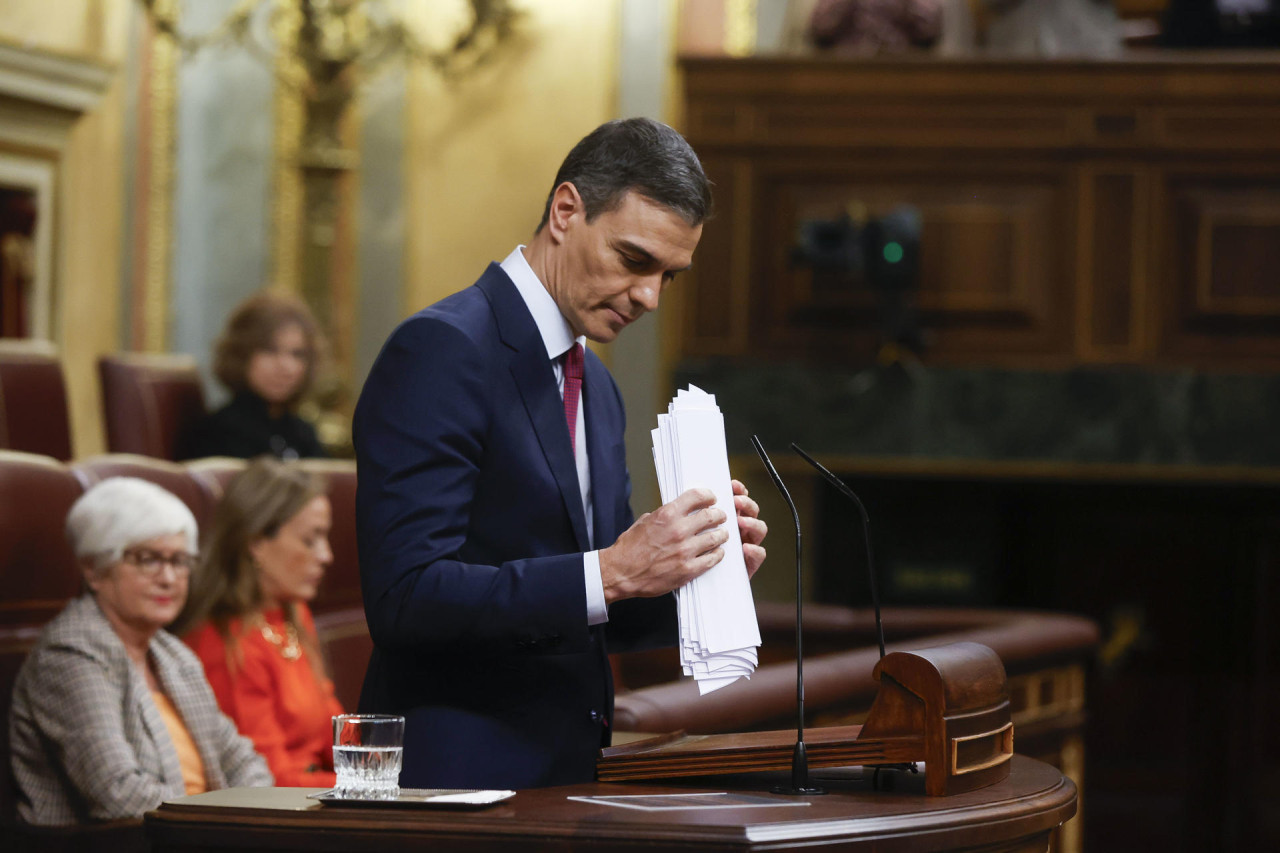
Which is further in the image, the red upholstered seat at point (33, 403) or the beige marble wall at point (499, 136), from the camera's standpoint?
the beige marble wall at point (499, 136)

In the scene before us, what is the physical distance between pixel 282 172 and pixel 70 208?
977 millimetres

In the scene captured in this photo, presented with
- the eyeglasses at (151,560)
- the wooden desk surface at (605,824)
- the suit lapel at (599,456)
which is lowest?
the wooden desk surface at (605,824)

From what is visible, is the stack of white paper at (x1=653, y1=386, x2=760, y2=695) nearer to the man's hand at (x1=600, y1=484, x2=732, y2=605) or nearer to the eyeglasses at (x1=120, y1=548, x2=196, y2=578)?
the man's hand at (x1=600, y1=484, x2=732, y2=605)

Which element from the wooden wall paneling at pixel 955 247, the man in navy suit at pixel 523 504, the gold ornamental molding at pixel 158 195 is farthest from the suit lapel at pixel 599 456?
the gold ornamental molding at pixel 158 195

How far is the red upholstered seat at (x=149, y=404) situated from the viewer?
4555 mm

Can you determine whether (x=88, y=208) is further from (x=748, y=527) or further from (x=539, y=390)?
(x=748, y=527)

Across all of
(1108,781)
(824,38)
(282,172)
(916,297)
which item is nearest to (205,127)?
(282,172)

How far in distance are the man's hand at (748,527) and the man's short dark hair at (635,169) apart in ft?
0.95

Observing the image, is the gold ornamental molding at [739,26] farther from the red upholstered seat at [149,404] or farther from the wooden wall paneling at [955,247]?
the red upholstered seat at [149,404]

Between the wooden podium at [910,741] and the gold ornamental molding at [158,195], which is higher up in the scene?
the gold ornamental molding at [158,195]

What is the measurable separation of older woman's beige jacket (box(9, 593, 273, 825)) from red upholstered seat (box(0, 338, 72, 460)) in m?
1.43

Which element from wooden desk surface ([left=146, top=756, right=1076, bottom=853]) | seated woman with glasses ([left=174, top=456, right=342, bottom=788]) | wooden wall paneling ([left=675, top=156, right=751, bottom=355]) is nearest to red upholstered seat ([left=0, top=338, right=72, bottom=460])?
seated woman with glasses ([left=174, top=456, right=342, bottom=788])

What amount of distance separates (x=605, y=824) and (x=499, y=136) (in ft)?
16.5

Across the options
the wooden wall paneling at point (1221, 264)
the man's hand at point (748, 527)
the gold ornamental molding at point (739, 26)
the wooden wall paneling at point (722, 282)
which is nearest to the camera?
the man's hand at point (748, 527)
